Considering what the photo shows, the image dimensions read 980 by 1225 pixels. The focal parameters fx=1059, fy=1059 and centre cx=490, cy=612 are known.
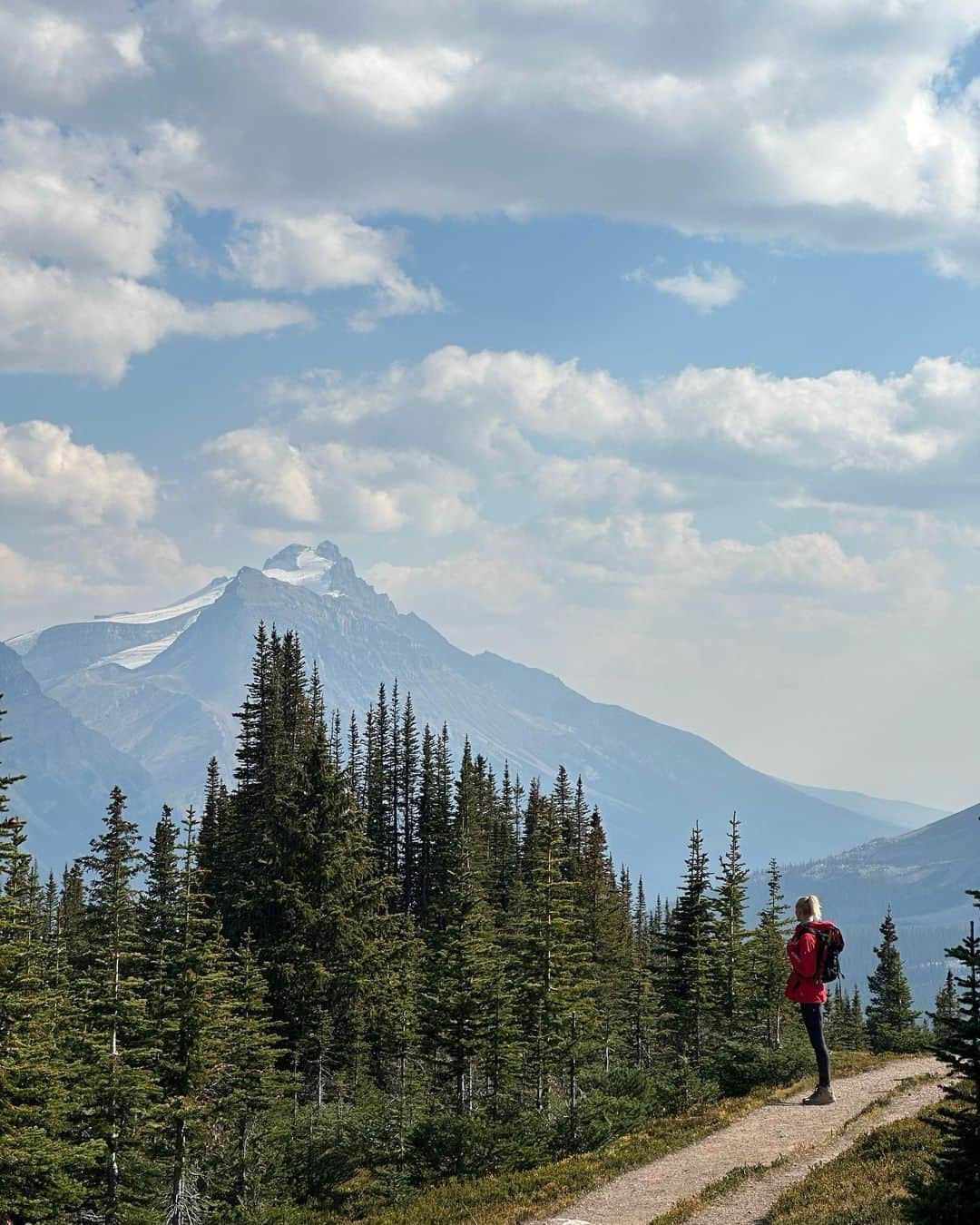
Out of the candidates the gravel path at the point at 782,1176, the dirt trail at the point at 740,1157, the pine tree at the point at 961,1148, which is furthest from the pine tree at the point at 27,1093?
the pine tree at the point at 961,1148

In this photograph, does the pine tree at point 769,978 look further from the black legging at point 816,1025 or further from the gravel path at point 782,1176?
the black legging at point 816,1025

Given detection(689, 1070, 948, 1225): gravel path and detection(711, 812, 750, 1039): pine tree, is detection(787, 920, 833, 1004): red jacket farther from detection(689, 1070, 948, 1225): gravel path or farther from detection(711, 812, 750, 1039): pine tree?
detection(711, 812, 750, 1039): pine tree

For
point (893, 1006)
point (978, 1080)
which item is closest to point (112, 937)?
point (978, 1080)

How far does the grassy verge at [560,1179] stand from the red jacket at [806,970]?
4375mm

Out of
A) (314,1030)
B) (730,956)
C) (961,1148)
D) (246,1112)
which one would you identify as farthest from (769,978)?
(961,1148)

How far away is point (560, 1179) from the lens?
2080 cm

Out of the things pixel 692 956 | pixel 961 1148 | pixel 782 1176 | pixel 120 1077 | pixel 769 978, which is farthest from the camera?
pixel 769 978

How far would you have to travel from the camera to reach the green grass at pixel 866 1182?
46.4 feet

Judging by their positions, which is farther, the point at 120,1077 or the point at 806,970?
the point at 120,1077

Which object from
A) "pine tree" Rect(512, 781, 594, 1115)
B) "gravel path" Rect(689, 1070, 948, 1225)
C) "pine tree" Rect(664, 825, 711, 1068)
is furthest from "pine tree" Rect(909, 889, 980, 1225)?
"pine tree" Rect(664, 825, 711, 1068)

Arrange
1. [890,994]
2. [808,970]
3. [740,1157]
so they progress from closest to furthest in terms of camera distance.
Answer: [740,1157] < [808,970] < [890,994]

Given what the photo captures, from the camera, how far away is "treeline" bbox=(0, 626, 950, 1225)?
26.7 m

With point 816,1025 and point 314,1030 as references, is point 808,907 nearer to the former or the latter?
point 816,1025

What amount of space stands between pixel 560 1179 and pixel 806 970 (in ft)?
21.5
